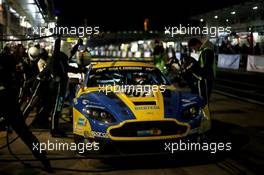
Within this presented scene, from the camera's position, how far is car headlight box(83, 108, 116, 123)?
18.0ft

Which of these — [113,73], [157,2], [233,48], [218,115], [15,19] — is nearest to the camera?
[113,73]

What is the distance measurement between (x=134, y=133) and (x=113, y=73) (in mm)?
2197

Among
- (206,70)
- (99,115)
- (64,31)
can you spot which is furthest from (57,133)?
(206,70)

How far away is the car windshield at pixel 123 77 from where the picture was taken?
718 centimetres

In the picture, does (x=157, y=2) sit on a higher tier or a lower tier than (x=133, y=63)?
higher

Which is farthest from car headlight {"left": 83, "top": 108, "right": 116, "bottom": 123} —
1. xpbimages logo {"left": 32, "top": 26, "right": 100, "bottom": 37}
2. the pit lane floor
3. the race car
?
xpbimages logo {"left": 32, "top": 26, "right": 100, "bottom": 37}

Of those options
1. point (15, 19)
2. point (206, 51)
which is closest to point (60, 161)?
point (206, 51)

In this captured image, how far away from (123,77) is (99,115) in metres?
1.77

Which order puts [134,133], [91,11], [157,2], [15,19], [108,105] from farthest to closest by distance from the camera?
[91,11] → [157,2] → [15,19] → [108,105] → [134,133]

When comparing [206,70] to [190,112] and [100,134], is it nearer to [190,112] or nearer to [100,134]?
[190,112]

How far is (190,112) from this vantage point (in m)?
5.80

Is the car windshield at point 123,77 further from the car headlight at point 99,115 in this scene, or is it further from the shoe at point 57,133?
the car headlight at point 99,115

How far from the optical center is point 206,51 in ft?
26.7

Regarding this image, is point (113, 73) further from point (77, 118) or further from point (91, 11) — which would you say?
point (91, 11)
